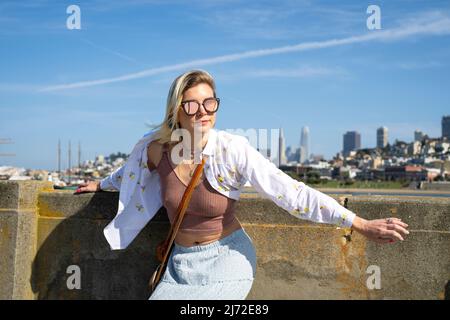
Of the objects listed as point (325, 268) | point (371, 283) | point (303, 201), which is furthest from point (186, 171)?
point (371, 283)

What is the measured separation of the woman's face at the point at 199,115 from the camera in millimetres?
3500

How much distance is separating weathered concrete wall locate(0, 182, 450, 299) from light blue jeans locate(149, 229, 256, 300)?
0.86m

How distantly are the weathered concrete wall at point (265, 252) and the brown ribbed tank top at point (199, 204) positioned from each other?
837mm

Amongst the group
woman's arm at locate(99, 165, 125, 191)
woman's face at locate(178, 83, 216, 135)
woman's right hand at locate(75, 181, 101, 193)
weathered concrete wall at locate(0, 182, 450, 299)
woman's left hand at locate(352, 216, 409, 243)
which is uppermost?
woman's face at locate(178, 83, 216, 135)

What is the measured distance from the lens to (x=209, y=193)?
3.54 metres

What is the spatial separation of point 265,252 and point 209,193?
115 cm

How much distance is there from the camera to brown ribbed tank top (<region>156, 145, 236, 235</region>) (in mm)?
3527

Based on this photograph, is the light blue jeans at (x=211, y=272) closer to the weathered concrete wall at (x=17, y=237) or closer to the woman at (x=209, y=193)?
the woman at (x=209, y=193)

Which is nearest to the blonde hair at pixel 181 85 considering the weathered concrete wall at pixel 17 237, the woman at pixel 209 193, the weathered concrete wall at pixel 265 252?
the woman at pixel 209 193

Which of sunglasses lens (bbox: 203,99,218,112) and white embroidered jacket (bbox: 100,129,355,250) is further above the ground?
sunglasses lens (bbox: 203,99,218,112)

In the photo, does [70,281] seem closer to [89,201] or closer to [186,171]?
[89,201]

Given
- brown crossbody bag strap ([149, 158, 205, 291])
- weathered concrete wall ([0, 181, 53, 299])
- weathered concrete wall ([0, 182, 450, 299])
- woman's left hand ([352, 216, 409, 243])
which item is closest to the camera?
woman's left hand ([352, 216, 409, 243])

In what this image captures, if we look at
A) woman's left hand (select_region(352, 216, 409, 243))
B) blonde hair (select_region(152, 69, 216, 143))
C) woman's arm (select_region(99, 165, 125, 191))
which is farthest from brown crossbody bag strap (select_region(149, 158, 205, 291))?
woman's left hand (select_region(352, 216, 409, 243))

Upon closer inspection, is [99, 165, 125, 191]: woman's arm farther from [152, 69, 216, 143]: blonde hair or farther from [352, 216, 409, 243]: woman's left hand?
[352, 216, 409, 243]: woman's left hand
